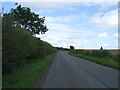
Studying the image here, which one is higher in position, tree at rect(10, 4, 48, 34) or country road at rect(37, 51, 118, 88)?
tree at rect(10, 4, 48, 34)

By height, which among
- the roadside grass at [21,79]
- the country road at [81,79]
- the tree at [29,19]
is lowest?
the country road at [81,79]

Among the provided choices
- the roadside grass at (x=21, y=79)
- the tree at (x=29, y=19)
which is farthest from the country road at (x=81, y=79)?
the tree at (x=29, y=19)

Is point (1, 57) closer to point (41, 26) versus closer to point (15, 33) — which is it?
point (15, 33)

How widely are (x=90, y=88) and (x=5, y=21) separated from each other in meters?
7.54

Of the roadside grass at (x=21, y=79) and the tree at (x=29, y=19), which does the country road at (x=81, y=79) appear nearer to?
the roadside grass at (x=21, y=79)

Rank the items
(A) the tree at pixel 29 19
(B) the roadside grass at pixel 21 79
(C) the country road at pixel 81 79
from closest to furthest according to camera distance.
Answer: (B) the roadside grass at pixel 21 79 → (C) the country road at pixel 81 79 → (A) the tree at pixel 29 19

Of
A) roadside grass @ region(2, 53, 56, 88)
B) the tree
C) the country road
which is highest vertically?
the tree

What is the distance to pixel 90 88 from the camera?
10719 mm

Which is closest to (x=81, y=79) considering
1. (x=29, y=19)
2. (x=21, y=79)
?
(x=21, y=79)

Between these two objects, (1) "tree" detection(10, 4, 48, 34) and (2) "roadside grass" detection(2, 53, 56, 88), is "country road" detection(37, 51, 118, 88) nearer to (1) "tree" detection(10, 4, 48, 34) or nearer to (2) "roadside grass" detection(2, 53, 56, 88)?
(2) "roadside grass" detection(2, 53, 56, 88)

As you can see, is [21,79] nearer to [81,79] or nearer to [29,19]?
[81,79]

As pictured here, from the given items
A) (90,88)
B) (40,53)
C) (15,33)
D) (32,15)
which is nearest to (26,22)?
(32,15)

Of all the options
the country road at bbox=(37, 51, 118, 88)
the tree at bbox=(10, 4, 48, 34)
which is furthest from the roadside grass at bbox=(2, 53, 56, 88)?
the tree at bbox=(10, 4, 48, 34)

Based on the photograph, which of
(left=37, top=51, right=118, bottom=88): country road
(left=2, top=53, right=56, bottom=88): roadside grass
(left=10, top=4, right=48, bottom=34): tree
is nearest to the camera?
(left=2, top=53, right=56, bottom=88): roadside grass
